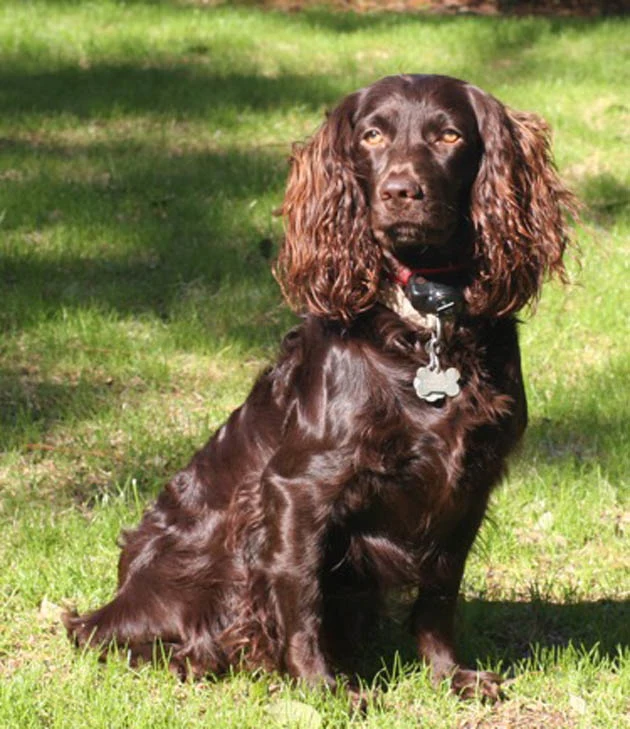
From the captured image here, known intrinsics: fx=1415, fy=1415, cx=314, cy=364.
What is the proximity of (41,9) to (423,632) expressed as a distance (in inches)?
358

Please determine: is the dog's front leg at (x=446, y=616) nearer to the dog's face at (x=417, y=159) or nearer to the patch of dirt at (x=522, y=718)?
the patch of dirt at (x=522, y=718)

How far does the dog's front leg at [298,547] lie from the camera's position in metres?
3.69

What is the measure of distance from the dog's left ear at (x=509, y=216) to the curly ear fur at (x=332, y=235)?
0.29m

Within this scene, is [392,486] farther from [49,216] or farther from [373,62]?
[373,62]

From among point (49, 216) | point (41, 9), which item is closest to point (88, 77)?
point (41, 9)

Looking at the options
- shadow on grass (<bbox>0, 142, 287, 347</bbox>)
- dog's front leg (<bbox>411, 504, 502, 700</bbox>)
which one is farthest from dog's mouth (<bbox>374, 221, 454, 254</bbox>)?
shadow on grass (<bbox>0, 142, 287, 347</bbox>)

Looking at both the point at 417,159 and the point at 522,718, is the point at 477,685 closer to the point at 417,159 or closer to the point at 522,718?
the point at 522,718

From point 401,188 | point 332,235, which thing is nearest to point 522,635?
point 332,235

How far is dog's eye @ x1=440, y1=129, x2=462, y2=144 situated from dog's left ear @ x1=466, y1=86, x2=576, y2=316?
0.37 ft

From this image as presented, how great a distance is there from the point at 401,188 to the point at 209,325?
132 inches

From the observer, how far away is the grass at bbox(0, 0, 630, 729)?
3955 mm

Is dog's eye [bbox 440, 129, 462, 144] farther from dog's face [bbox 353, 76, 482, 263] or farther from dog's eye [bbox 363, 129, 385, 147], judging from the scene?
dog's eye [bbox 363, 129, 385, 147]

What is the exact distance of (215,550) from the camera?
401 cm

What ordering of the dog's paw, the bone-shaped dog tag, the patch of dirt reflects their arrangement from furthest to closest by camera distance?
1. the dog's paw
2. the patch of dirt
3. the bone-shaped dog tag
